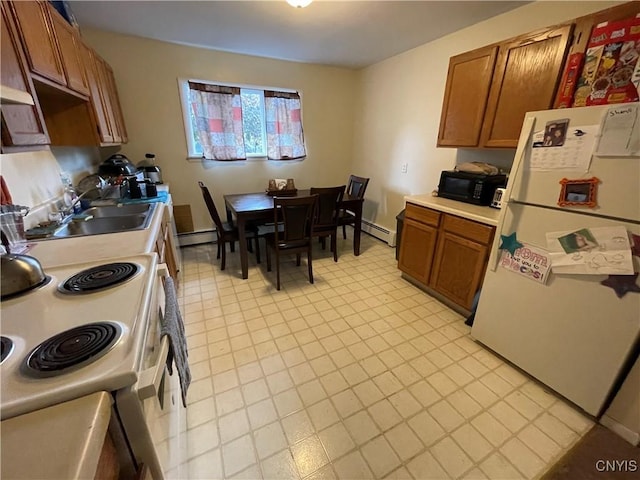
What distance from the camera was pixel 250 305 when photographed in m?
→ 2.40

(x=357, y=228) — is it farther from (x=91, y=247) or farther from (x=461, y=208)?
(x=91, y=247)

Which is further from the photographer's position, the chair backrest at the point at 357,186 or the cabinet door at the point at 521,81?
the chair backrest at the point at 357,186

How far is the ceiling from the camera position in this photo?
7.03ft

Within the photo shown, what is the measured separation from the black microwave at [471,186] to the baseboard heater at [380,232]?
1262 mm

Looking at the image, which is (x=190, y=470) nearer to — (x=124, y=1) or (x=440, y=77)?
(x=124, y=1)

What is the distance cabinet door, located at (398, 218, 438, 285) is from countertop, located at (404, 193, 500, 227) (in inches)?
8.1

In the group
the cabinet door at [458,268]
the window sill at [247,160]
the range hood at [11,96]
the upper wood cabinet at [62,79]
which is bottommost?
the cabinet door at [458,268]

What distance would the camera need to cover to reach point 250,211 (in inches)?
102

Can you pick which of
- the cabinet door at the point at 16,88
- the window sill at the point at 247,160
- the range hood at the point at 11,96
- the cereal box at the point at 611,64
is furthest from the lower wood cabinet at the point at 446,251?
the cabinet door at the point at 16,88

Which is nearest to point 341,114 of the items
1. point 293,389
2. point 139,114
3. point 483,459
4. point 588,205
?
point 139,114

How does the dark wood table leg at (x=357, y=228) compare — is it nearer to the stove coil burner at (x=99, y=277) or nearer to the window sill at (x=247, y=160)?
the window sill at (x=247, y=160)

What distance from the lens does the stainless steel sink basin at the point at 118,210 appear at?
1967 millimetres

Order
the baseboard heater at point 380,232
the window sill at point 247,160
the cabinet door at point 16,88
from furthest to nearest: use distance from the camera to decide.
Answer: the baseboard heater at point 380,232 → the window sill at point 247,160 → the cabinet door at point 16,88

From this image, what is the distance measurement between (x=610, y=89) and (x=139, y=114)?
13.5 feet
